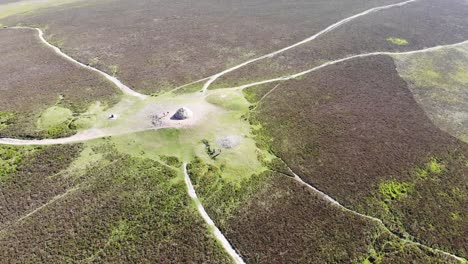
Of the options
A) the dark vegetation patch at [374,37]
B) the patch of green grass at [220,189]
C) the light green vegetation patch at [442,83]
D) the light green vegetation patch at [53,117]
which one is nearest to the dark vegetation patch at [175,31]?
the dark vegetation patch at [374,37]

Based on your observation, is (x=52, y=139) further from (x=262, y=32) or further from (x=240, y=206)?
(x=262, y=32)

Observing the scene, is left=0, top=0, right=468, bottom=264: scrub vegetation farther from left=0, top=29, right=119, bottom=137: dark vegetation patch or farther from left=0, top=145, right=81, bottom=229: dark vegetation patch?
left=0, top=29, right=119, bottom=137: dark vegetation patch

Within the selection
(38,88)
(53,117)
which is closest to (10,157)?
(53,117)

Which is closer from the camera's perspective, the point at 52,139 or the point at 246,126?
the point at 52,139

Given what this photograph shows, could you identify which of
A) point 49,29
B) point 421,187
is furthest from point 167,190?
point 49,29

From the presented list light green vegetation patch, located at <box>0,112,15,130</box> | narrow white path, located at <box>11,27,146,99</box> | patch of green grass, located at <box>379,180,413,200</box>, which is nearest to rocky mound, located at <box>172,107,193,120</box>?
narrow white path, located at <box>11,27,146,99</box>

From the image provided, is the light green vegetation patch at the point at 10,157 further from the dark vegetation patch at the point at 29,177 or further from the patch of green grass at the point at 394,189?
the patch of green grass at the point at 394,189
